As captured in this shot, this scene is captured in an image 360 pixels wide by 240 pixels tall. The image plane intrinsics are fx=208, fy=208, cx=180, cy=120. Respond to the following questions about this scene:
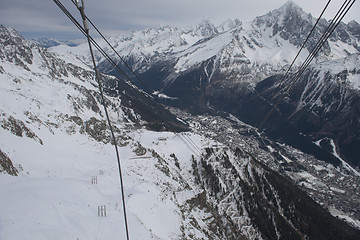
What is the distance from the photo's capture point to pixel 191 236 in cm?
3825

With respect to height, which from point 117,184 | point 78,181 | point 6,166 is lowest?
point 117,184

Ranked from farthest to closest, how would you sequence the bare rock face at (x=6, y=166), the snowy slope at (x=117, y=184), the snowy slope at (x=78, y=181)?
the bare rock face at (x=6, y=166)
the snowy slope at (x=117, y=184)
the snowy slope at (x=78, y=181)

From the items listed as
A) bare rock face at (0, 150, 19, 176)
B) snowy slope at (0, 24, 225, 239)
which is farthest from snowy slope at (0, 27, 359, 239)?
bare rock face at (0, 150, 19, 176)

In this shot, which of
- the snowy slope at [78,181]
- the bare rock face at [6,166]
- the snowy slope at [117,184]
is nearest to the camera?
the snowy slope at [78,181]

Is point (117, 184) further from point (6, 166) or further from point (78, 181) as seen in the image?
point (6, 166)

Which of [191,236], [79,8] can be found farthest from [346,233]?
[79,8]

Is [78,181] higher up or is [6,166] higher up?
[6,166]

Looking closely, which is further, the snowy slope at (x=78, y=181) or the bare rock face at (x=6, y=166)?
the bare rock face at (x=6, y=166)

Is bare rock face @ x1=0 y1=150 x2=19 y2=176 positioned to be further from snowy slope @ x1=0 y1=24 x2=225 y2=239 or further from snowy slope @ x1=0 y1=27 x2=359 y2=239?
snowy slope @ x1=0 y1=24 x2=225 y2=239

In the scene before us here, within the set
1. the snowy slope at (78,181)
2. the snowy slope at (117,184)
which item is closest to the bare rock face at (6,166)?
the snowy slope at (117,184)

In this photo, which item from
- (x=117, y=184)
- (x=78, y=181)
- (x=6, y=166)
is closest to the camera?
(x=6, y=166)

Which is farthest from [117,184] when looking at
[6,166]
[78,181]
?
[6,166]

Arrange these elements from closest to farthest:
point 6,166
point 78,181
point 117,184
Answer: point 6,166 → point 78,181 → point 117,184

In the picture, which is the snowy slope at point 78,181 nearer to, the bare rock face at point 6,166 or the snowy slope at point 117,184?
the snowy slope at point 117,184
